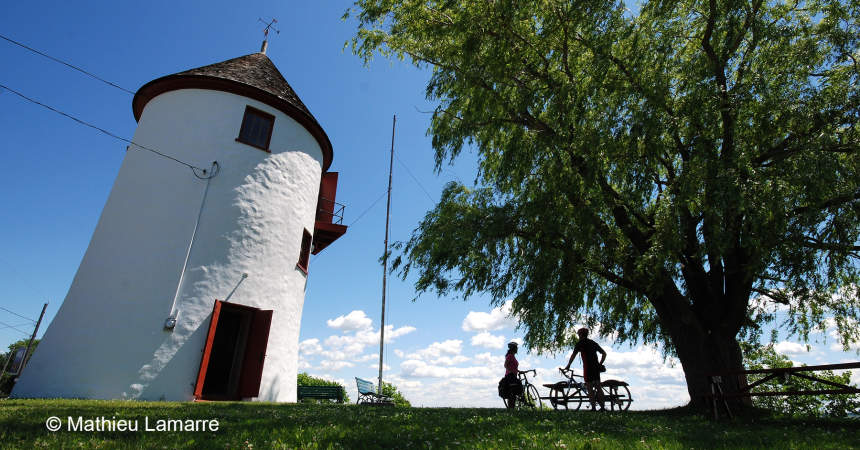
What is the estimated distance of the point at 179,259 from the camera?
39.5 feet

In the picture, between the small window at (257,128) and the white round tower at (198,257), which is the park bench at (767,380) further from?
the small window at (257,128)

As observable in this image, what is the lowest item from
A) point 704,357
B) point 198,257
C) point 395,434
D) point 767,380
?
point 395,434

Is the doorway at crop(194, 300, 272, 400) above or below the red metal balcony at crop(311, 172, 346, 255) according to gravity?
below

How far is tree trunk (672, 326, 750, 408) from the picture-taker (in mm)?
9820

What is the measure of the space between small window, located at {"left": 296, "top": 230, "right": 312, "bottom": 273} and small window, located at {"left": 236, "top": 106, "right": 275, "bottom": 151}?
11.1 ft

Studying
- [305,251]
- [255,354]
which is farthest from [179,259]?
[305,251]

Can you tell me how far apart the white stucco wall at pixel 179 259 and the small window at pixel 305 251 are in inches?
14.4

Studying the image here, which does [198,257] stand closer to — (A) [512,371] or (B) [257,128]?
(B) [257,128]

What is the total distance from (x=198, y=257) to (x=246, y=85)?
5.78 meters

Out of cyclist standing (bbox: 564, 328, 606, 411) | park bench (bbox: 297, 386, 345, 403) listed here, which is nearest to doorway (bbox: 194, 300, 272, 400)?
park bench (bbox: 297, 386, 345, 403)

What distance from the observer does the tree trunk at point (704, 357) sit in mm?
9820

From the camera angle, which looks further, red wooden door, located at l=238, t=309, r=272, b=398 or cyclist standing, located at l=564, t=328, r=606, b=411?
red wooden door, located at l=238, t=309, r=272, b=398

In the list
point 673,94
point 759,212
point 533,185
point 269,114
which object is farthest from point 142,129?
point 759,212
